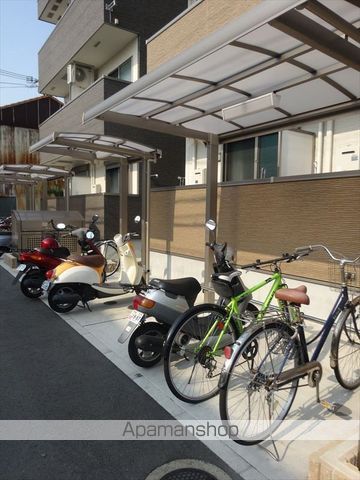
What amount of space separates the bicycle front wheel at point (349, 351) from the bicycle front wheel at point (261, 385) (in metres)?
0.62

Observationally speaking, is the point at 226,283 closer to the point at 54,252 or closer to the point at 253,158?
the point at 54,252

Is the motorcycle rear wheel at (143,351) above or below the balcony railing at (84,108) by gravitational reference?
below

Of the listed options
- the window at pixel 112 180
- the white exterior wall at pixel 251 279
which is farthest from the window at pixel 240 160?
the window at pixel 112 180

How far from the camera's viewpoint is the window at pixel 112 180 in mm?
12423

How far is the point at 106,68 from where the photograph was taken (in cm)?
1295

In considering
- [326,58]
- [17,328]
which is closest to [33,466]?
[17,328]

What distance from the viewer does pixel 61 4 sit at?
15477 mm

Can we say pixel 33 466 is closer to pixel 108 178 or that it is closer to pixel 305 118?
pixel 305 118

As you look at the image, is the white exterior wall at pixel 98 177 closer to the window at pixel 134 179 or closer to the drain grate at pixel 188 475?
the window at pixel 134 179

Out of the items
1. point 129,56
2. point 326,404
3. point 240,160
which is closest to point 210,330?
point 326,404

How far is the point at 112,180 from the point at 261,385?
11.2 meters

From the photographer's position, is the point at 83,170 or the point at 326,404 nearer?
the point at 326,404

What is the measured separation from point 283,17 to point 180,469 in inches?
113

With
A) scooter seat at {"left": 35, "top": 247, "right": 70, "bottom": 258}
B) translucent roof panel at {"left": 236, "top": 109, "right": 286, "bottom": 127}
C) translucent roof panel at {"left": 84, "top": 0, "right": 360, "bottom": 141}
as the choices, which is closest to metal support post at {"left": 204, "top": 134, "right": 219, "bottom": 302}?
translucent roof panel at {"left": 84, "top": 0, "right": 360, "bottom": 141}
